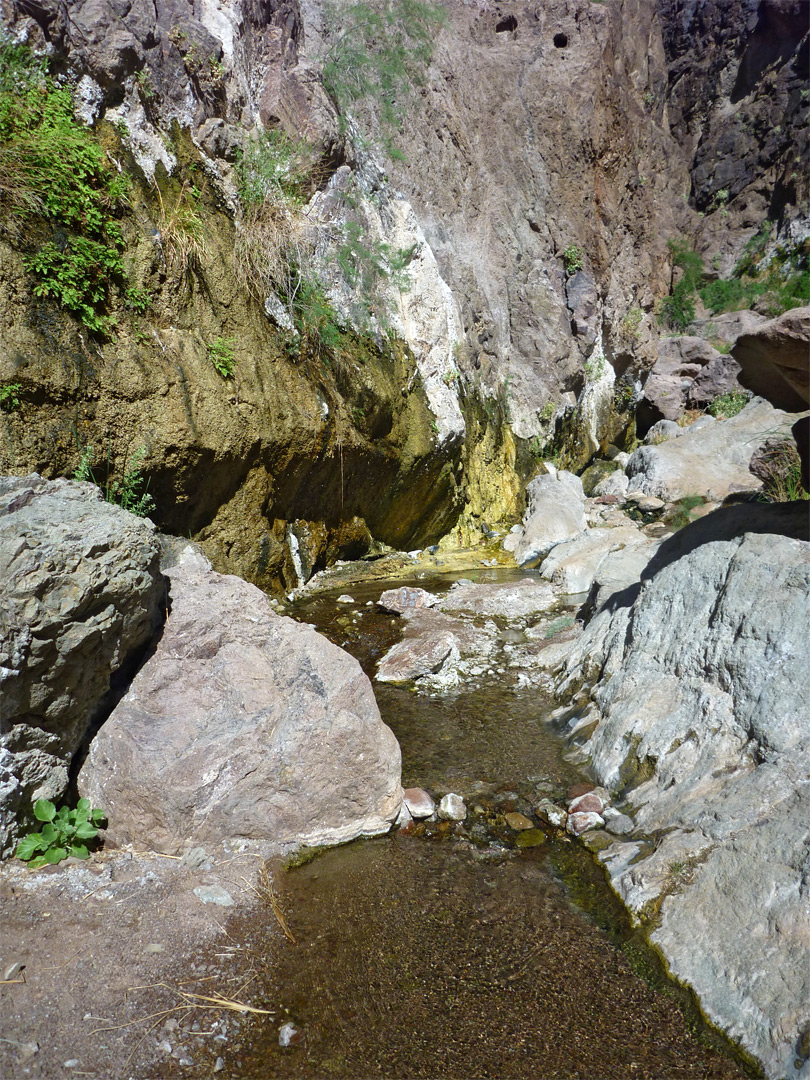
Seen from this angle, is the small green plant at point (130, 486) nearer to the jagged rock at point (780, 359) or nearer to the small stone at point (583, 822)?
the small stone at point (583, 822)

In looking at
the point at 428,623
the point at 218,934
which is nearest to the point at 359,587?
the point at 428,623

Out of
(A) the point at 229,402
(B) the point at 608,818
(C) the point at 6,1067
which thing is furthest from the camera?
(A) the point at 229,402

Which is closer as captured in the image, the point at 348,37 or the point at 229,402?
the point at 229,402

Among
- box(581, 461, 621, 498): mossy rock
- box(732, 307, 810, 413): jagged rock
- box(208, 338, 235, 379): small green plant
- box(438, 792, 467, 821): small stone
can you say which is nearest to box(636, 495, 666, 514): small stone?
box(581, 461, 621, 498): mossy rock

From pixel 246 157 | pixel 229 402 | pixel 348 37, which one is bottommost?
pixel 229 402

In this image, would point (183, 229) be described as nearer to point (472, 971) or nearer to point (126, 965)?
point (126, 965)

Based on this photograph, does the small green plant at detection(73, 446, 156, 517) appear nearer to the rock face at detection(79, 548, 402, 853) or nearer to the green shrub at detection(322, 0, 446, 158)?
the rock face at detection(79, 548, 402, 853)

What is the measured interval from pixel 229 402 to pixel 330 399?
5.93ft

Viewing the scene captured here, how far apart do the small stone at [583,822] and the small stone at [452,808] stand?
1.91ft

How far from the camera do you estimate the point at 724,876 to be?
2.52 meters

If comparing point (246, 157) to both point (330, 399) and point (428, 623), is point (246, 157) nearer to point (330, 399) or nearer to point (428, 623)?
point (330, 399)

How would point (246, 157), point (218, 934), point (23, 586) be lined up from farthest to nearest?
point (246, 157) → point (23, 586) → point (218, 934)

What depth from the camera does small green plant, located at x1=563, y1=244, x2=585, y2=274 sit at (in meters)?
14.2

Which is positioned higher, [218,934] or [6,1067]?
[6,1067]
